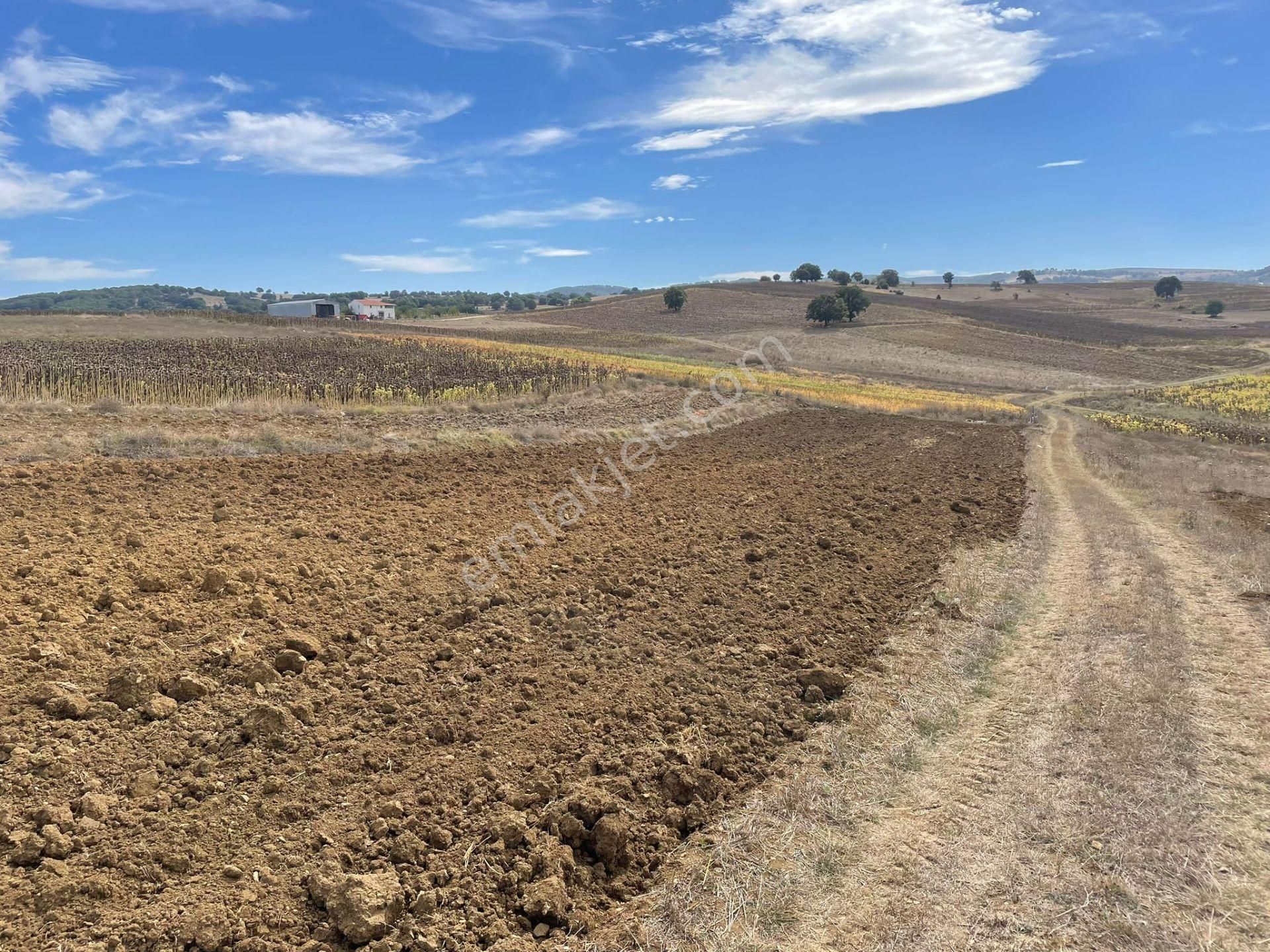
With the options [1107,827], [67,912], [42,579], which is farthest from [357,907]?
[42,579]

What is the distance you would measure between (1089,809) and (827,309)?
277ft

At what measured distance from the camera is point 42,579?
6184 mm

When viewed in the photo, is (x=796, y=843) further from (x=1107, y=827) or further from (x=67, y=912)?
(x=67, y=912)

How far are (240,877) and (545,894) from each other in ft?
5.24

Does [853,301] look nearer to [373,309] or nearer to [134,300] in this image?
[373,309]

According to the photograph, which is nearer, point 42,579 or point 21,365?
point 42,579

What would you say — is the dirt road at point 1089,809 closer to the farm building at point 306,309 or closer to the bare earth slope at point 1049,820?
the bare earth slope at point 1049,820

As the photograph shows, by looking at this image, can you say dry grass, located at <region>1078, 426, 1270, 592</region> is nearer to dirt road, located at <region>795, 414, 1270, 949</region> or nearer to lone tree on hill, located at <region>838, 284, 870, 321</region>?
dirt road, located at <region>795, 414, 1270, 949</region>

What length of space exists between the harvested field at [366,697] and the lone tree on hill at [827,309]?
7789cm

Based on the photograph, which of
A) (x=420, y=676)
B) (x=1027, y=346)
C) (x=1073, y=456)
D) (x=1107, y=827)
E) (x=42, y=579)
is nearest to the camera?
(x=1107, y=827)

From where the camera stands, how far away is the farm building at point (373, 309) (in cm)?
9788

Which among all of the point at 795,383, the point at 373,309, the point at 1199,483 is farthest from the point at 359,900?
the point at 373,309

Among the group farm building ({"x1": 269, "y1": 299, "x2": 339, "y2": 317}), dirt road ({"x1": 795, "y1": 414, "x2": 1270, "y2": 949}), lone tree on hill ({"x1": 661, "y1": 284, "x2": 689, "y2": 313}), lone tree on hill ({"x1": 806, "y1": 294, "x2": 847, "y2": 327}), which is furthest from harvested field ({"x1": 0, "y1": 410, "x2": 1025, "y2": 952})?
lone tree on hill ({"x1": 661, "y1": 284, "x2": 689, "y2": 313})

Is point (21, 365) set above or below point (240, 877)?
above
